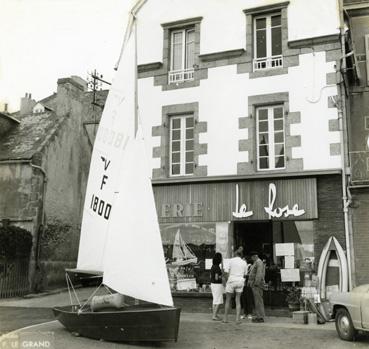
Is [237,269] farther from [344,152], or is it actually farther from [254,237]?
[344,152]

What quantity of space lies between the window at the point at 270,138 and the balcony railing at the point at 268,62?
4.13 ft

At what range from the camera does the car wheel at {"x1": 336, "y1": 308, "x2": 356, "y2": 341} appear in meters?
9.99

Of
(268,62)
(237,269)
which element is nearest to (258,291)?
(237,269)

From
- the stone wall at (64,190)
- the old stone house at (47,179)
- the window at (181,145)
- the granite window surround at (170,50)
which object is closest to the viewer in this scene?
the window at (181,145)

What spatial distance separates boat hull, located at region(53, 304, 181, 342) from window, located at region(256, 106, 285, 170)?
6702 millimetres

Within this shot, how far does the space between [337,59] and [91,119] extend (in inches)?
589

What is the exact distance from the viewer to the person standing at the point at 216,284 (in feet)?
43.1

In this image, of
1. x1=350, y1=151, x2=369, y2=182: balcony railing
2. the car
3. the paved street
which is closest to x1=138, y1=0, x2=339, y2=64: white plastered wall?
x1=350, y1=151, x2=369, y2=182: balcony railing

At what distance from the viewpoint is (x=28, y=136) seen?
22.1m

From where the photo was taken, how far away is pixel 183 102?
15859 mm

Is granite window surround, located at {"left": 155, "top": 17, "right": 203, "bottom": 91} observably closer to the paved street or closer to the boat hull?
the paved street

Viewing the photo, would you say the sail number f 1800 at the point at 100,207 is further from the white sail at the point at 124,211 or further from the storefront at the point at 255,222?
the storefront at the point at 255,222

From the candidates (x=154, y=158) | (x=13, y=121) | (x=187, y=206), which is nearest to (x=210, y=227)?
(x=187, y=206)

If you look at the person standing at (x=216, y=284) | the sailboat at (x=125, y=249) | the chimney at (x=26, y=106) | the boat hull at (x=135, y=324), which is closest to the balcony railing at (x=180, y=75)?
the sailboat at (x=125, y=249)
